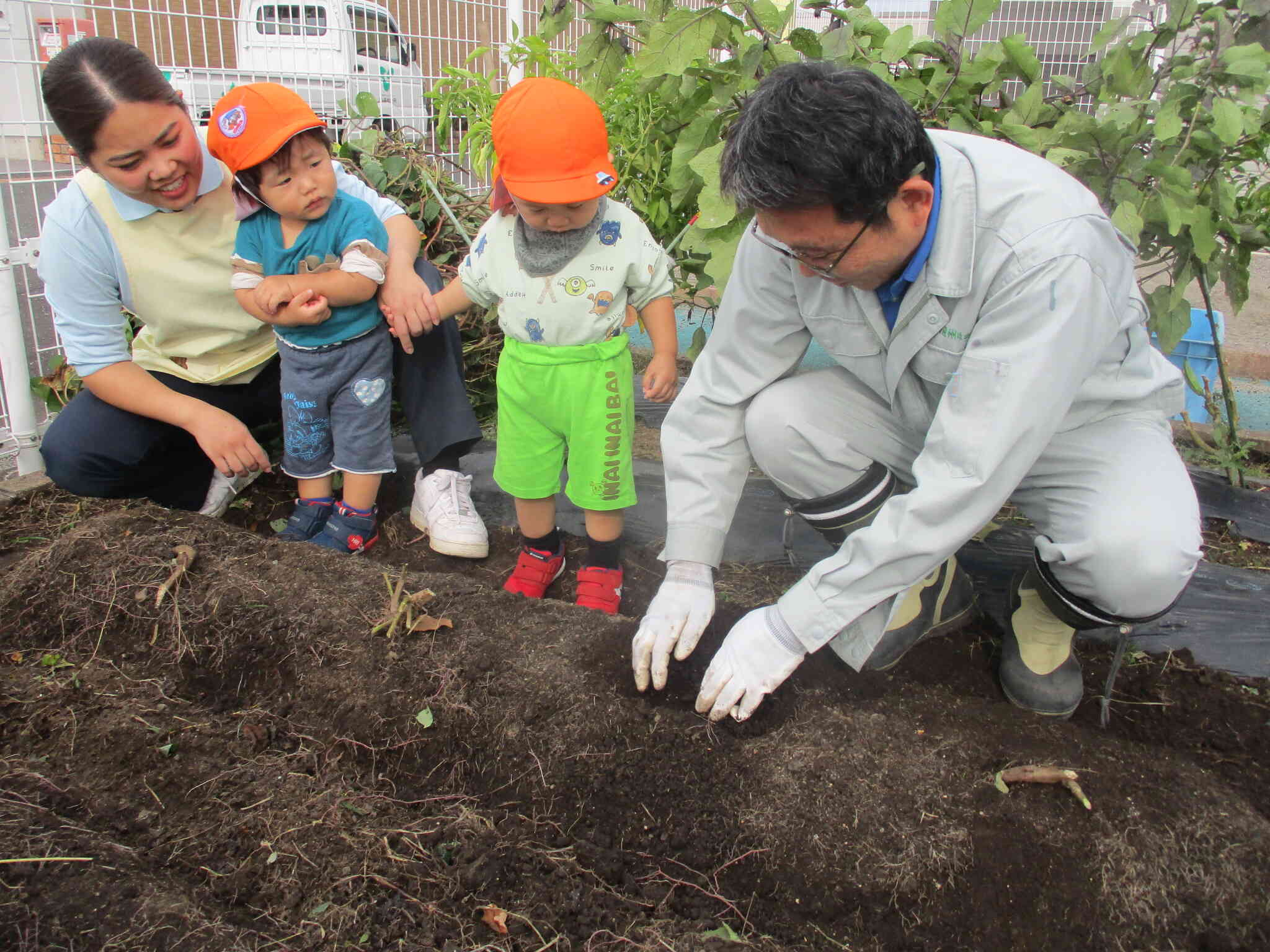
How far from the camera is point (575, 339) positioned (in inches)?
80.0

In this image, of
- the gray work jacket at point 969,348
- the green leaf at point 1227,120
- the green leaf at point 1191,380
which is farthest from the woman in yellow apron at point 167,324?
the green leaf at point 1191,380

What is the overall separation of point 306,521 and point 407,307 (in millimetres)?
667

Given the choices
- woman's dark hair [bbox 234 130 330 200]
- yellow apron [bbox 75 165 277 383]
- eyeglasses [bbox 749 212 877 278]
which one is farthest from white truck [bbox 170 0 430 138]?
eyeglasses [bbox 749 212 877 278]

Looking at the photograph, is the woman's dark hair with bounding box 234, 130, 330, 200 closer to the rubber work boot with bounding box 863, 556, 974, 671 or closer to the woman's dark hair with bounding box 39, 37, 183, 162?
the woman's dark hair with bounding box 39, 37, 183, 162

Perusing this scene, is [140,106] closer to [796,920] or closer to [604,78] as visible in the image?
[604,78]

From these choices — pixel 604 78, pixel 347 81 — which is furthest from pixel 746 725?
pixel 347 81

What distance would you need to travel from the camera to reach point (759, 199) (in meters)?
1.27

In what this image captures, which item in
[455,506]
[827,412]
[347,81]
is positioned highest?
[347,81]

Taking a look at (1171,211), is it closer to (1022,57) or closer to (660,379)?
(1022,57)

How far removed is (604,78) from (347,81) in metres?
1.67

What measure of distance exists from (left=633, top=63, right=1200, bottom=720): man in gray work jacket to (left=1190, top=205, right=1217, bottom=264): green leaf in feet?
1.82

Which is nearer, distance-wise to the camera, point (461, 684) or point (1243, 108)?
point (461, 684)

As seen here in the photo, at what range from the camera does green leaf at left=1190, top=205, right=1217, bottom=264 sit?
6.55 feet

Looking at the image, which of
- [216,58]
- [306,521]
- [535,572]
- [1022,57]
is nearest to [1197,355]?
[1022,57]
